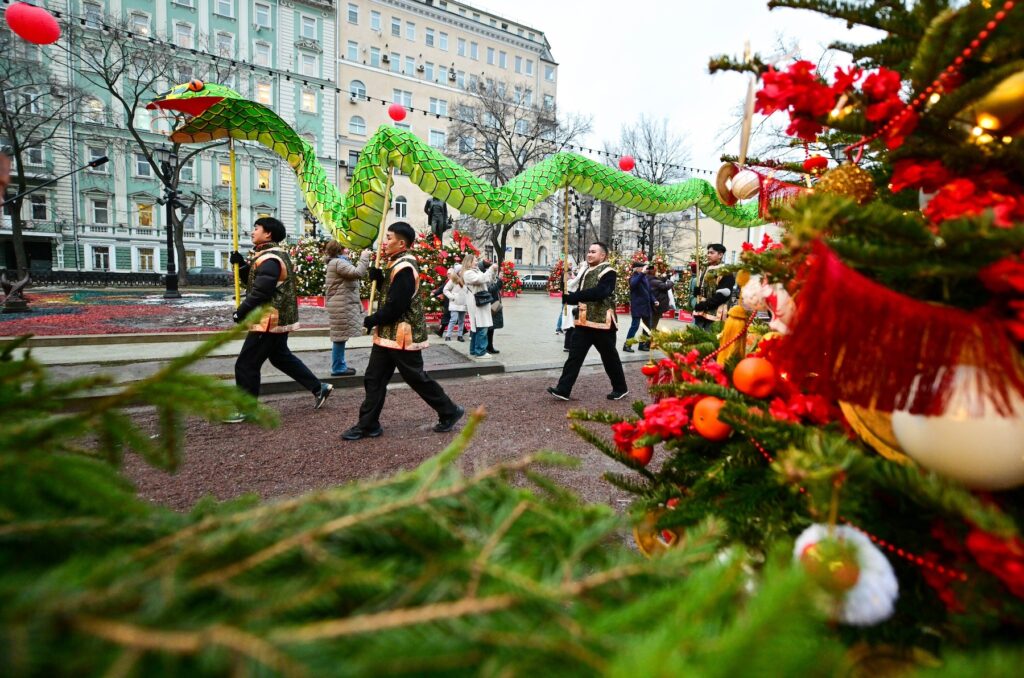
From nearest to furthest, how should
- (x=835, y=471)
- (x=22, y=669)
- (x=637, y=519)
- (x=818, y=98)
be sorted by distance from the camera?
(x=22, y=669)
(x=835, y=471)
(x=637, y=519)
(x=818, y=98)

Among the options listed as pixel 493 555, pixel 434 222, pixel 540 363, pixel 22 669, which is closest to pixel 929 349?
pixel 493 555

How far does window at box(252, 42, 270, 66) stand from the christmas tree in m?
44.0

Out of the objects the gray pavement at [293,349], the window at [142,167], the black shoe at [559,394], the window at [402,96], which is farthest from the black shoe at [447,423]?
the window at [402,96]

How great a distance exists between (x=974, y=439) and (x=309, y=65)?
4580 centimetres

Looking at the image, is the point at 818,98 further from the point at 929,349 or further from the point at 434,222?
the point at 434,222

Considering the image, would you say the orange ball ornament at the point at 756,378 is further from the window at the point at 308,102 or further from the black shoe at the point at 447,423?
the window at the point at 308,102

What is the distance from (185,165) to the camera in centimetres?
3434

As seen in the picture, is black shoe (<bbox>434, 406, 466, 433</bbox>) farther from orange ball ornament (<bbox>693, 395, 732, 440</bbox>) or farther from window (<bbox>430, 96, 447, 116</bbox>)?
window (<bbox>430, 96, 447, 116</bbox>)

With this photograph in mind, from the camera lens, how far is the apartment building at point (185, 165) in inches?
1225

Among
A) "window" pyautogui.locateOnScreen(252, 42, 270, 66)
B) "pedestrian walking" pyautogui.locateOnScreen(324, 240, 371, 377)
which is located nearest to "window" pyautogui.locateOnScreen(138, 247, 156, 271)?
"window" pyautogui.locateOnScreen(252, 42, 270, 66)

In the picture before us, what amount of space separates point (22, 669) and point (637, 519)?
860mm

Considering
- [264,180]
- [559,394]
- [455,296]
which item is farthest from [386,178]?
[264,180]

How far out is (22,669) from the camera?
1.26 ft

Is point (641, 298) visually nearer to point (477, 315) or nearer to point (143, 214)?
point (477, 315)
